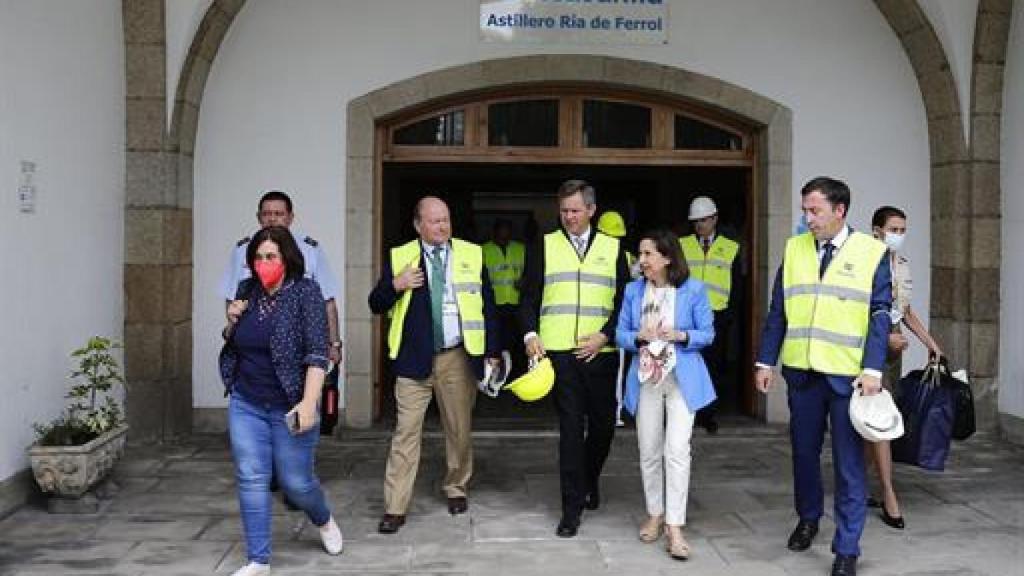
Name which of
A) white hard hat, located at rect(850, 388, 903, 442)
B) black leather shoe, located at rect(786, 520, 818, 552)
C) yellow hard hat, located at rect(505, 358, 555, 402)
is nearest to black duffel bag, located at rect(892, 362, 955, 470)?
black leather shoe, located at rect(786, 520, 818, 552)

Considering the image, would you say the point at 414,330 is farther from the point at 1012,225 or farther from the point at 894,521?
the point at 1012,225

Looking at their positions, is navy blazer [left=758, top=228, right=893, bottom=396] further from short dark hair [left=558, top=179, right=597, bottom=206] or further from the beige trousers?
the beige trousers

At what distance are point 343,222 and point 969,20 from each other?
4742 millimetres

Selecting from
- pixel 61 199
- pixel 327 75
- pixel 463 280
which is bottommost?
pixel 463 280

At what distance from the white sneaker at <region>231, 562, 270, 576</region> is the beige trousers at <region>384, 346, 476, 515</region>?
950 mm

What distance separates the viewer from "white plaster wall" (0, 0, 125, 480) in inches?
245

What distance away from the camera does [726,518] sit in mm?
6223

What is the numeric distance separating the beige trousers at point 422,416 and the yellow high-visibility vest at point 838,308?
176 cm

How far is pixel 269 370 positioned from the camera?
16.4ft

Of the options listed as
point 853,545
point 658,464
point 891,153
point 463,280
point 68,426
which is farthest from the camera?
point 891,153

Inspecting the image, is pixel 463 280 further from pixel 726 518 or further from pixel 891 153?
pixel 891 153

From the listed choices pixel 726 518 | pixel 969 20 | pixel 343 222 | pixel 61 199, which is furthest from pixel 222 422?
pixel 969 20

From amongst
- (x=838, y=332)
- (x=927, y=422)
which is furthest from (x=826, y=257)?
(x=927, y=422)

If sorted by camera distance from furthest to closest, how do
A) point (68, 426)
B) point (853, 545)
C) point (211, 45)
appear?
1. point (211, 45)
2. point (68, 426)
3. point (853, 545)
